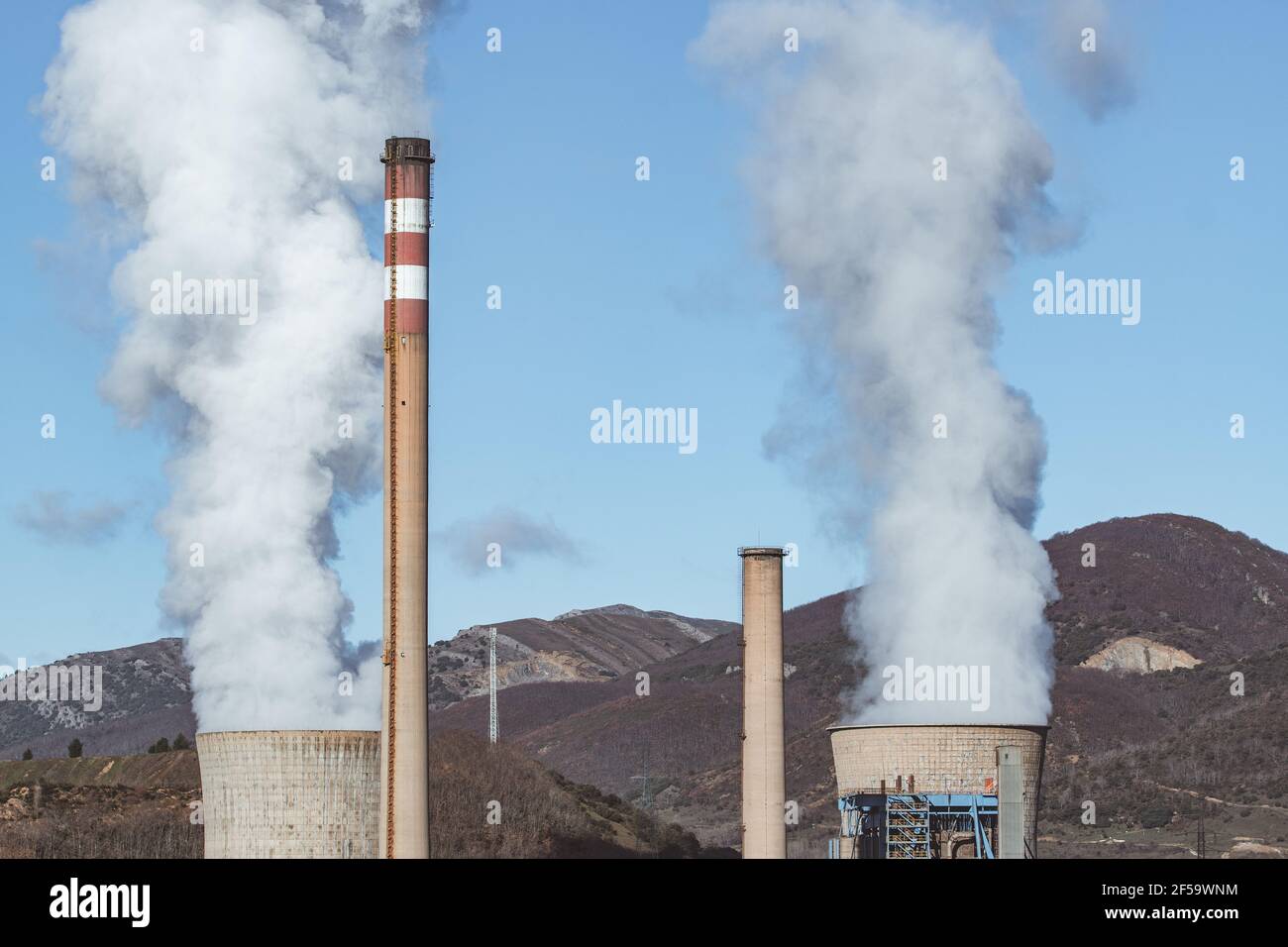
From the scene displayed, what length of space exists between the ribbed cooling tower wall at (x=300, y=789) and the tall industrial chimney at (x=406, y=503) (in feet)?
3.43

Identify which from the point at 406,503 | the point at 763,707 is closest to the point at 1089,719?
the point at 763,707

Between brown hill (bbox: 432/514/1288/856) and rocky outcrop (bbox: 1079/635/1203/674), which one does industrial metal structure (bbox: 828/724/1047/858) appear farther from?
rocky outcrop (bbox: 1079/635/1203/674)

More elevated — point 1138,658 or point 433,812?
point 1138,658

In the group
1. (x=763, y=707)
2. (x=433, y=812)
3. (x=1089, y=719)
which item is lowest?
(x=433, y=812)

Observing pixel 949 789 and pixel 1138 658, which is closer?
pixel 949 789

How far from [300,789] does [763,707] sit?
14.4m

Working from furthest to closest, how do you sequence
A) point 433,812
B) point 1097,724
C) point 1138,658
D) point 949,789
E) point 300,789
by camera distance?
1. point 1138,658
2. point 1097,724
3. point 433,812
4. point 949,789
5. point 300,789

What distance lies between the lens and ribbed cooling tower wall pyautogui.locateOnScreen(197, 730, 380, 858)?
5928 centimetres

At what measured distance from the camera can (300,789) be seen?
59344mm

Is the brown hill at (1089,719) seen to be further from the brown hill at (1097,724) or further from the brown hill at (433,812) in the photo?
the brown hill at (433,812)

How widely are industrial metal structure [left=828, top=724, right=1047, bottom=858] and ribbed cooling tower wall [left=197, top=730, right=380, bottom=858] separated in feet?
49.7

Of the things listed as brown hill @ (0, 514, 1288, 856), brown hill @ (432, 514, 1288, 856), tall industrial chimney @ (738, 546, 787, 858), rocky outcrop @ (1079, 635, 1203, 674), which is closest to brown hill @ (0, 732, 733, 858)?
brown hill @ (432, 514, 1288, 856)

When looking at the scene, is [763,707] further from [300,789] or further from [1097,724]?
[1097,724]
